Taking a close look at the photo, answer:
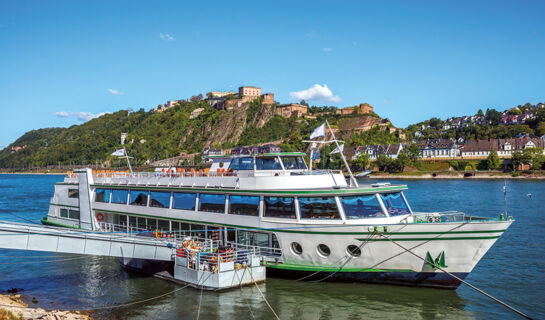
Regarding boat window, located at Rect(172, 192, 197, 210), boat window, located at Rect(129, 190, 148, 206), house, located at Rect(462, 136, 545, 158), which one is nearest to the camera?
boat window, located at Rect(172, 192, 197, 210)

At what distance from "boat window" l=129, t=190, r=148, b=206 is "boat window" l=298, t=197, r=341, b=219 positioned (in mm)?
8870

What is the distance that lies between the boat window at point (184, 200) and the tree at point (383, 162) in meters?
87.7

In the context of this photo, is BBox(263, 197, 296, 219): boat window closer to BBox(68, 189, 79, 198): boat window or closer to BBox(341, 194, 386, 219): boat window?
BBox(341, 194, 386, 219): boat window

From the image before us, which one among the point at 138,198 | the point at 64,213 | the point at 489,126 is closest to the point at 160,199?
the point at 138,198

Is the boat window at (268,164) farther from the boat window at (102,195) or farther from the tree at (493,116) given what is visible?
the tree at (493,116)

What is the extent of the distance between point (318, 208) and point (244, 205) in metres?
3.13

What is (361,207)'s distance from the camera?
47.9 ft

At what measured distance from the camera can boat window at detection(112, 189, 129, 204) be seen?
21281mm

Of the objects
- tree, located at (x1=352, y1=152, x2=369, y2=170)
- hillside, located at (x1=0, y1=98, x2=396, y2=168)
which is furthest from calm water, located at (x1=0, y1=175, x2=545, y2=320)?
hillside, located at (x1=0, y1=98, x2=396, y2=168)

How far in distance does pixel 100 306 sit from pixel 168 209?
17.3ft

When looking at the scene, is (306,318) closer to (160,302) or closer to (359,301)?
(359,301)

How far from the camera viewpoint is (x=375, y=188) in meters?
14.5

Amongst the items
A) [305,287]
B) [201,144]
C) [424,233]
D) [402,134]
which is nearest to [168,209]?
[305,287]

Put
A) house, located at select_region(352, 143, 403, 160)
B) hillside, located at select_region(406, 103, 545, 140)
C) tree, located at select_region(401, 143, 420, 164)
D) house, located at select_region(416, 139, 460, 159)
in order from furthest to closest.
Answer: hillside, located at select_region(406, 103, 545, 140), house, located at select_region(352, 143, 403, 160), house, located at select_region(416, 139, 460, 159), tree, located at select_region(401, 143, 420, 164)
